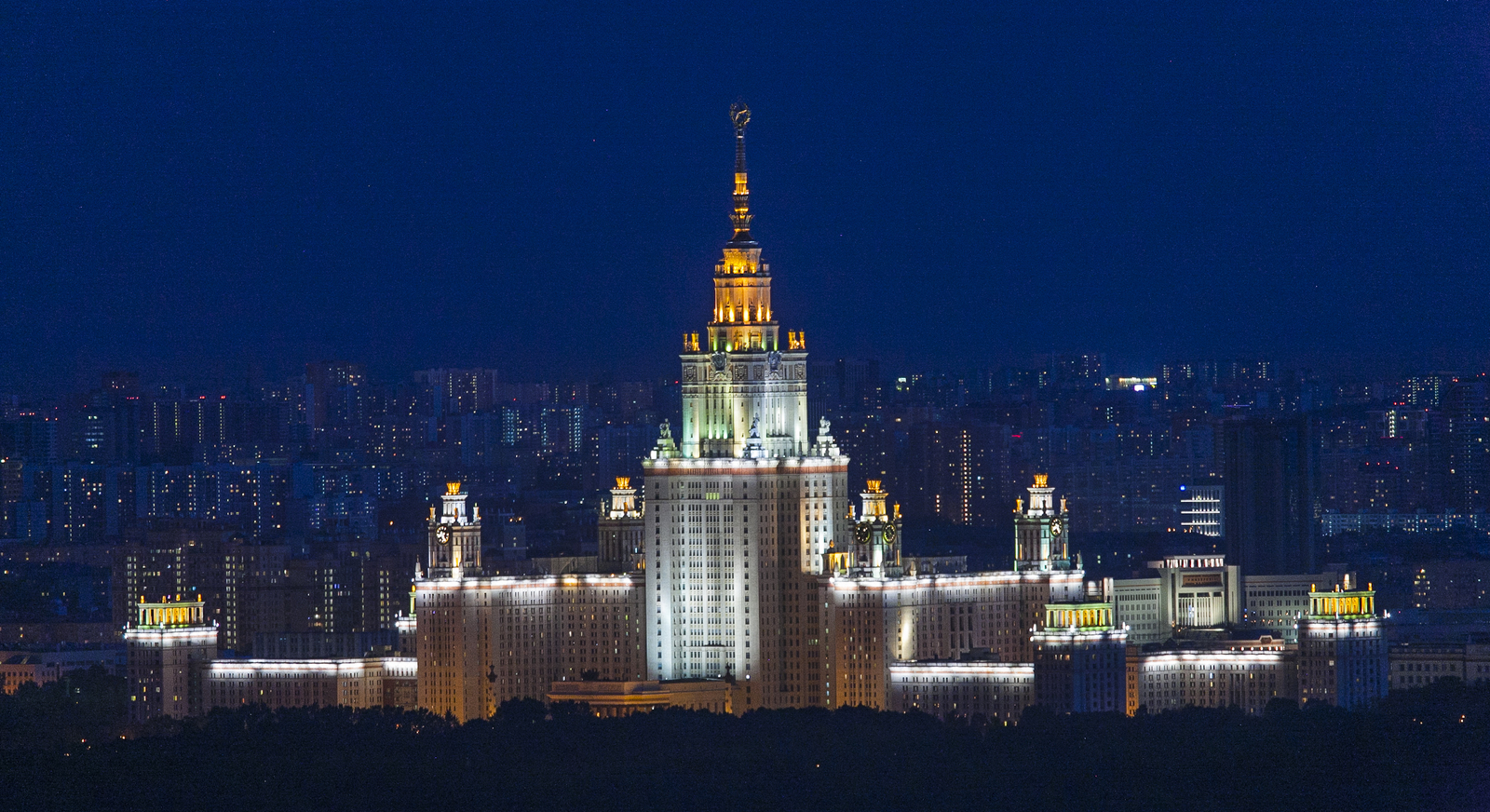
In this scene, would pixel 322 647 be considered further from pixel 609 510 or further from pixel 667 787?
pixel 667 787

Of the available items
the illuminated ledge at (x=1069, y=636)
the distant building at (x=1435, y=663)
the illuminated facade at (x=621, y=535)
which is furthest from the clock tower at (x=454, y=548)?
the distant building at (x=1435, y=663)

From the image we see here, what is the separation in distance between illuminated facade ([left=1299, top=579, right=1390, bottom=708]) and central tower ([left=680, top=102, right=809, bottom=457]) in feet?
34.9

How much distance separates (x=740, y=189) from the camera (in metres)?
98.8

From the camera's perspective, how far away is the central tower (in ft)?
319

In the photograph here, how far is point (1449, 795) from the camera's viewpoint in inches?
3391

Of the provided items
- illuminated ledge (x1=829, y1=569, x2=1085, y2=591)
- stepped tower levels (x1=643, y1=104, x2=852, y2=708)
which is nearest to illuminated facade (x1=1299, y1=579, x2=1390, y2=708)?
illuminated ledge (x1=829, y1=569, x2=1085, y2=591)

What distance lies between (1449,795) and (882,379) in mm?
42100

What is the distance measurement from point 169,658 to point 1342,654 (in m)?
25.1

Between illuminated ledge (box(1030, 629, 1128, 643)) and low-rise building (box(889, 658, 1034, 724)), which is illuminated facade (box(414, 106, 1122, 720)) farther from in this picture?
illuminated ledge (box(1030, 629, 1128, 643))

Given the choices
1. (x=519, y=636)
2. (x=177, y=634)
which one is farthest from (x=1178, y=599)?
(x=177, y=634)

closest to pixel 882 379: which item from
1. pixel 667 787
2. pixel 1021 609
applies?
pixel 1021 609

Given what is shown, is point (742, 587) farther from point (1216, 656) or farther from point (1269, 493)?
point (1269, 493)

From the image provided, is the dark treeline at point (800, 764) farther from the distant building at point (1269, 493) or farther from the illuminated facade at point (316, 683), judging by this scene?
the distant building at point (1269, 493)

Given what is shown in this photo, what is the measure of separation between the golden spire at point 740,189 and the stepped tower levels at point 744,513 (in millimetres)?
113
